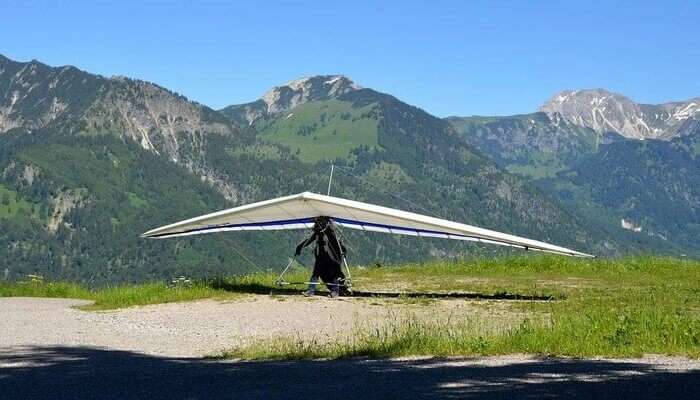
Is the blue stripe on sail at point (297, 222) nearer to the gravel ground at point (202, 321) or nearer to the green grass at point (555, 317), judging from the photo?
the green grass at point (555, 317)

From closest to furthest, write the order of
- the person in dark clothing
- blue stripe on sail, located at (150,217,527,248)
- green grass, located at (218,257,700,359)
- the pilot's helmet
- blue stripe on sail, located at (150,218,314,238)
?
green grass, located at (218,257,700,359), the person in dark clothing, blue stripe on sail, located at (150,217,527,248), the pilot's helmet, blue stripe on sail, located at (150,218,314,238)

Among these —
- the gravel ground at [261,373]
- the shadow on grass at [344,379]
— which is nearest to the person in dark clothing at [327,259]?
the gravel ground at [261,373]

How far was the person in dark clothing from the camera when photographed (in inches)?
1001

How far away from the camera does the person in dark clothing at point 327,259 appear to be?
25.4 metres

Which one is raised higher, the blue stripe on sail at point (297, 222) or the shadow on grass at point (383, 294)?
the blue stripe on sail at point (297, 222)

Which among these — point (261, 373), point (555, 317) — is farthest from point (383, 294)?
point (261, 373)

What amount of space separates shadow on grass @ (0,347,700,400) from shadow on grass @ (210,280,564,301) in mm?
11230

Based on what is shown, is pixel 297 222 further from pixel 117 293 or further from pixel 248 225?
pixel 117 293

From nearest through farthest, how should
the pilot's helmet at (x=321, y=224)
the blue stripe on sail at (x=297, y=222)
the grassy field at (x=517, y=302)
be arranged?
the grassy field at (x=517, y=302)
the blue stripe on sail at (x=297, y=222)
the pilot's helmet at (x=321, y=224)

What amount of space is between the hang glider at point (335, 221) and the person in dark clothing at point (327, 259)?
0.62 meters

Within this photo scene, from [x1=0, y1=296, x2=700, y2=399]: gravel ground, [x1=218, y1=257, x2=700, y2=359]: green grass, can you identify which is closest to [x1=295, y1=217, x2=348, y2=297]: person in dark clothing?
[x1=218, y1=257, x2=700, y2=359]: green grass

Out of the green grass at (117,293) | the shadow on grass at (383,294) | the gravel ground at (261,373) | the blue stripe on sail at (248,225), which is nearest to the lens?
the gravel ground at (261,373)

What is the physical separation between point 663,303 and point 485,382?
11907mm

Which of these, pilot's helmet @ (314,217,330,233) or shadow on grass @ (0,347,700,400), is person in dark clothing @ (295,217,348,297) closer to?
pilot's helmet @ (314,217,330,233)
